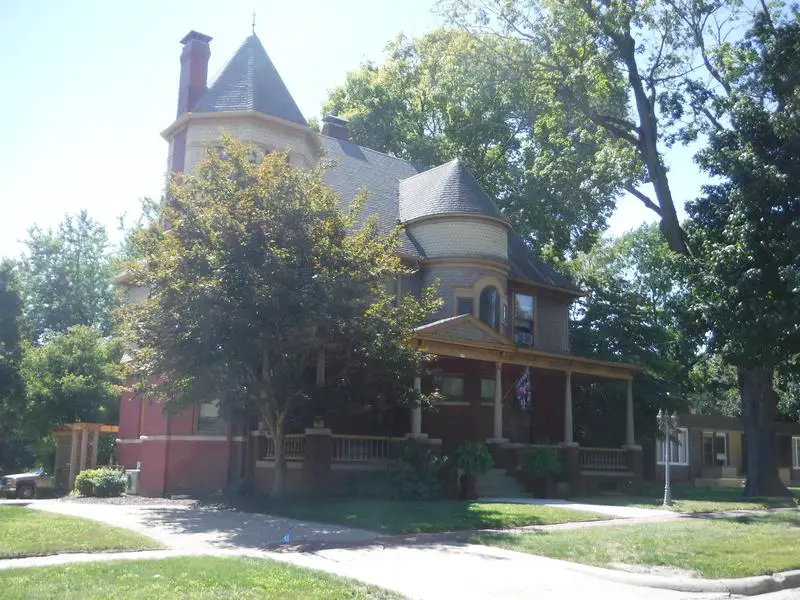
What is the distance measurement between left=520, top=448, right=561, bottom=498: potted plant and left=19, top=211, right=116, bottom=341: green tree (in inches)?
1599

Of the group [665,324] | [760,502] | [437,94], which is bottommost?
[760,502]

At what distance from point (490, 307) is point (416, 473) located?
8592mm

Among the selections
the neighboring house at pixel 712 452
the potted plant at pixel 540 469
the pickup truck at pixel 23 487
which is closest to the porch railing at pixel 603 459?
the potted plant at pixel 540 469

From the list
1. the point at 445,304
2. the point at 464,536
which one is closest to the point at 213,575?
the point at 464,536

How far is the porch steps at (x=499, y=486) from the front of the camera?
2330 cm

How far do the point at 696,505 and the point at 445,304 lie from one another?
9858 mm

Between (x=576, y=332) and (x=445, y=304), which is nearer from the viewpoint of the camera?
(x=445, y=304)

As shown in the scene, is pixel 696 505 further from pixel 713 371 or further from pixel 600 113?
pixel 713 371

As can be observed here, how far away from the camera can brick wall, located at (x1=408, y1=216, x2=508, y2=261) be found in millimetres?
27750

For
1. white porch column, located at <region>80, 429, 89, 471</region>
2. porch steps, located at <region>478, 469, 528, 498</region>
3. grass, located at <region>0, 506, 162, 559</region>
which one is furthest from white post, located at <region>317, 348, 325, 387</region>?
white porch column, located at <region>80, 429, 89, 471</region>

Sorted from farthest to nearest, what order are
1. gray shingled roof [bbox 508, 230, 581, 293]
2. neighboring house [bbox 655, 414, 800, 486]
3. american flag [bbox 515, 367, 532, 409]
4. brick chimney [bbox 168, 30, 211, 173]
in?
neighboring house [bbox 655, 414, 800, 486] < gray shingled roof [bbox 508, 230, 581, 293] < brick chimney [bbox 168, 30, 211, 173] < american flag [bbox 515, 367, 532, 409]

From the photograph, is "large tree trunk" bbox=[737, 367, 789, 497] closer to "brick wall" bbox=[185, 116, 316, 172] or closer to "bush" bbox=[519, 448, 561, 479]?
"bush" bbox=[519, 448, 561, 479]

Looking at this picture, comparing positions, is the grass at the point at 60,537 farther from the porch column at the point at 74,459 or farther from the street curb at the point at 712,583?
the porch column at the point at 74,459

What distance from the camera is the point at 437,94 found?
131ft
